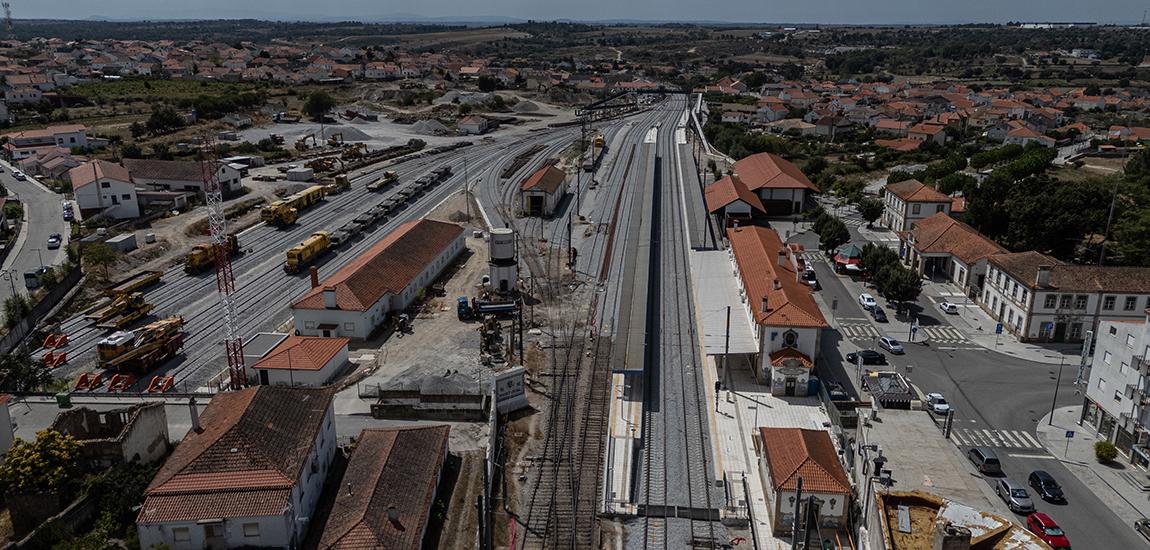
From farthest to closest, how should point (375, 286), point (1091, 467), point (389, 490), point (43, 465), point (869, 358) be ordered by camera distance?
point (375, 286), point (869, 358), point (1091, 467), point (389, 490), point (43, 465)

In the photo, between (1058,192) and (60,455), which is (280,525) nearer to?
(60,455)

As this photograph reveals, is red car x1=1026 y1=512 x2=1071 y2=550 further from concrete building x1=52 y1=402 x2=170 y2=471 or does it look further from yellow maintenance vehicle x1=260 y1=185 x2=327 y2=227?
yellow maintenance vehicle x1=260 y1=185 x2=327 y2=227

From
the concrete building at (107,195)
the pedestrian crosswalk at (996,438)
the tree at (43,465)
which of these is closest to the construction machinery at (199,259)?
the concrete building at (107,195)

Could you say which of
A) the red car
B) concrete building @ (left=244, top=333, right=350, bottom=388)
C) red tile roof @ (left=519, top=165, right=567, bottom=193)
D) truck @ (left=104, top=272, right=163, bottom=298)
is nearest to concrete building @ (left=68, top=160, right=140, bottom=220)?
truck @ (left=104, top=272, right=163, bottom=298)

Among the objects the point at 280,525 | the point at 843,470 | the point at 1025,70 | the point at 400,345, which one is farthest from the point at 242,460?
the point at 1025,70

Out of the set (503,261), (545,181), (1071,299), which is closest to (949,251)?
(1071,299)

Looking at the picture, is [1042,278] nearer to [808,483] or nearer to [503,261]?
[808,483]
